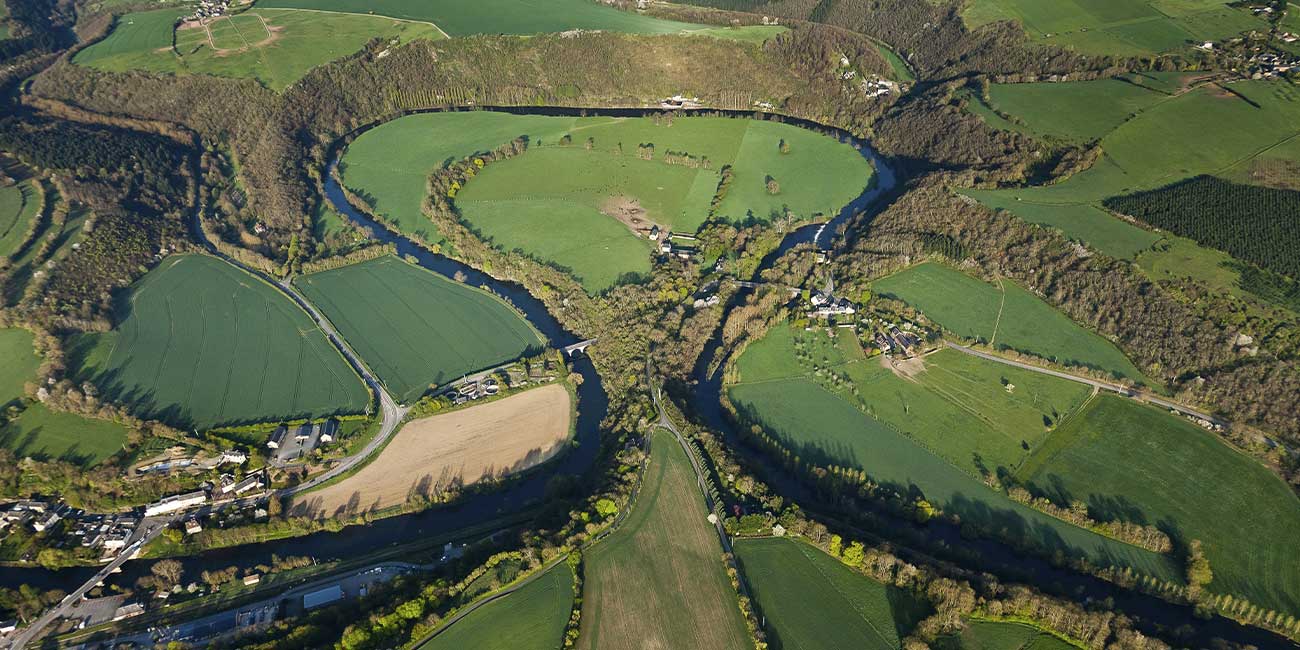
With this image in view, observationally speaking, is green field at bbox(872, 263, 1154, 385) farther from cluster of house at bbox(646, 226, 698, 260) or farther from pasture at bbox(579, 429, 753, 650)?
pasture at bbox(579, 429, 753, 650)

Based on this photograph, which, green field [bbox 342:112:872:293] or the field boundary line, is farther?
the field boundary line

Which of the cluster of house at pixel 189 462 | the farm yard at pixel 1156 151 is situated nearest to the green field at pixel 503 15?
the farm yard at pixel 1156 151

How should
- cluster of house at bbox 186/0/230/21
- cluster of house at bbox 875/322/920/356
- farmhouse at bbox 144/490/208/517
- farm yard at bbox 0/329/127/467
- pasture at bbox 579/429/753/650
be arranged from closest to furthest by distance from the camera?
pasture at bbox 579/429/753/650 → farmhouse at bbox 144/490/208/517 → farm yard at bbox 0/329/127/467 → cluster of house at bbox 875/322/920/356 → cluster of house at bbox 186/0/230/21

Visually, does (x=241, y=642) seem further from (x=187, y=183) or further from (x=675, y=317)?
(x=187, y=183)

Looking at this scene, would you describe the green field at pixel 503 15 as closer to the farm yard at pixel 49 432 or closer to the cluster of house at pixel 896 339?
the cluster of house at pixel 896 339

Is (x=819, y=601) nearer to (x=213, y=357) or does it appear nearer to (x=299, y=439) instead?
(x=299, y=439)

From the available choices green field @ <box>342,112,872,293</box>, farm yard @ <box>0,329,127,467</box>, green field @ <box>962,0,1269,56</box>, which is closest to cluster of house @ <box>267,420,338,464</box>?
farm yard @ <box>0,329,127,467</box>
